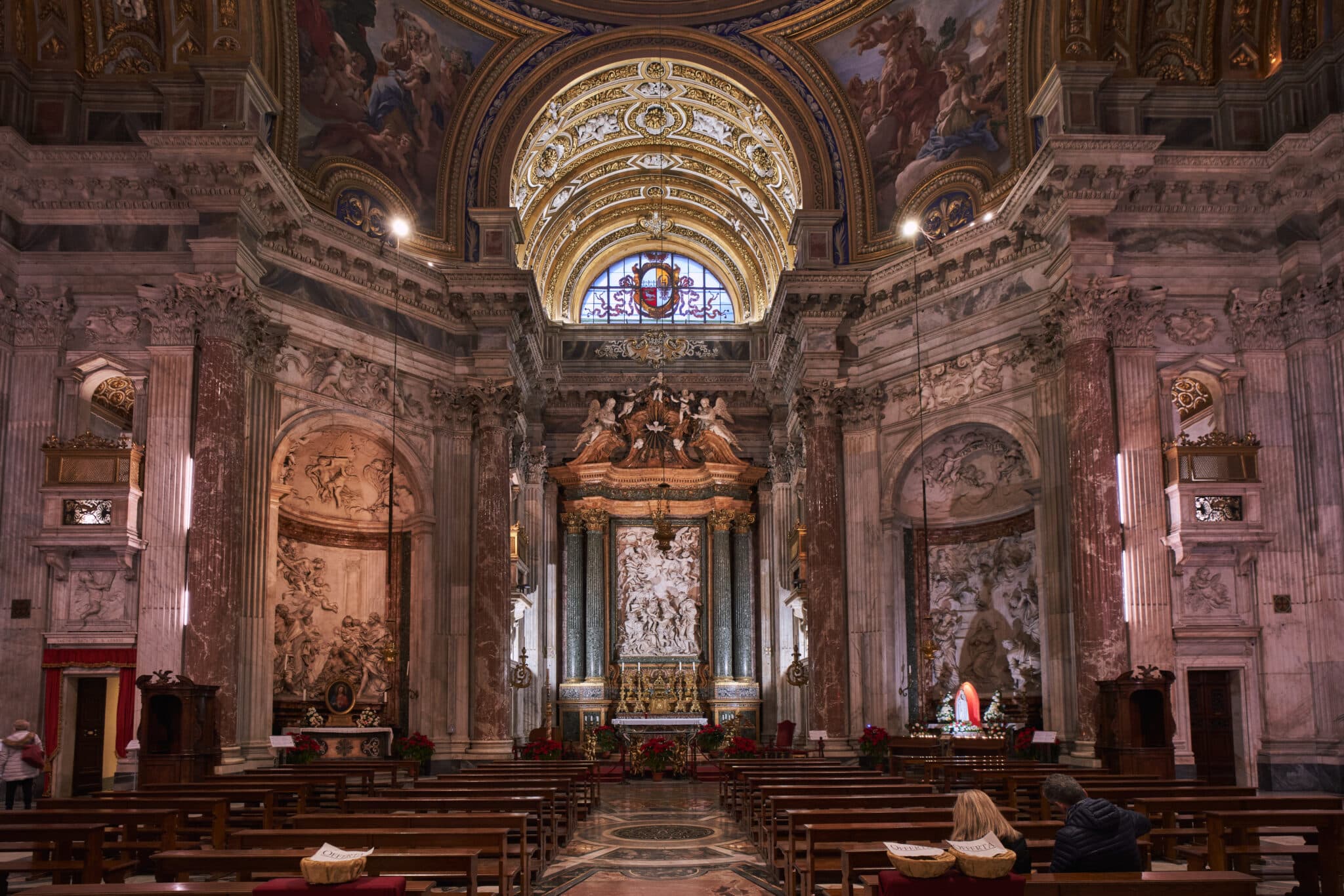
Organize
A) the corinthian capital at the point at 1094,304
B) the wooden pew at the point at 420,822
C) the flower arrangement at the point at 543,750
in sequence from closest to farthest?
the wooden pew at the point at 420,822 < the corinthian capital at the point at 1094,304 < the flower arrangement at the point at 543,750

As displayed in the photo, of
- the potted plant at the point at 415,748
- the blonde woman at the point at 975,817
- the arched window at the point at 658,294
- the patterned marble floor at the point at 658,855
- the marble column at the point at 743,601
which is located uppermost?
the arched window at the point at 658,294

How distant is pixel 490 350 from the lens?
81.6ft

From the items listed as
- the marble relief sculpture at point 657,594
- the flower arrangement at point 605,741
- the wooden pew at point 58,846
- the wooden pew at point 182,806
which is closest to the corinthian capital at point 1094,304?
the wooden pew at point 182,806

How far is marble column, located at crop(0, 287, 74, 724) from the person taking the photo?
60.2ft

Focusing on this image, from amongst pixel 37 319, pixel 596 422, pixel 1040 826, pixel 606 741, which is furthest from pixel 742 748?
pixel 1040 826

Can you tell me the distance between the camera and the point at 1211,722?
19609 mm

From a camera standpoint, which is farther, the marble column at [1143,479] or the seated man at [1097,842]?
the marble column at [1143,479]

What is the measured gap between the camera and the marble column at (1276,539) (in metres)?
18.6

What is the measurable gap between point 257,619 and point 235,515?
2.08 meters

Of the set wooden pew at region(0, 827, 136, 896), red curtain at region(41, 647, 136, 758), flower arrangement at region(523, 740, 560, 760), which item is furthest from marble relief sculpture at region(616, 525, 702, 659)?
wooden pew at region(0, 827, 136, 896)

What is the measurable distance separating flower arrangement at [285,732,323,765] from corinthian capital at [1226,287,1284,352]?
16208mm

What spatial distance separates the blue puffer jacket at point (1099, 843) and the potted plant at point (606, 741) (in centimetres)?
2279

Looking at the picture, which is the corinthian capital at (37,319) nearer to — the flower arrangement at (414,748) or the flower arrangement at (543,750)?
the flower arrangement at (414,748)

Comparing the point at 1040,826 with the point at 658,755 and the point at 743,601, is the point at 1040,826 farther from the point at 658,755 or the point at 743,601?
the point at 743,601
